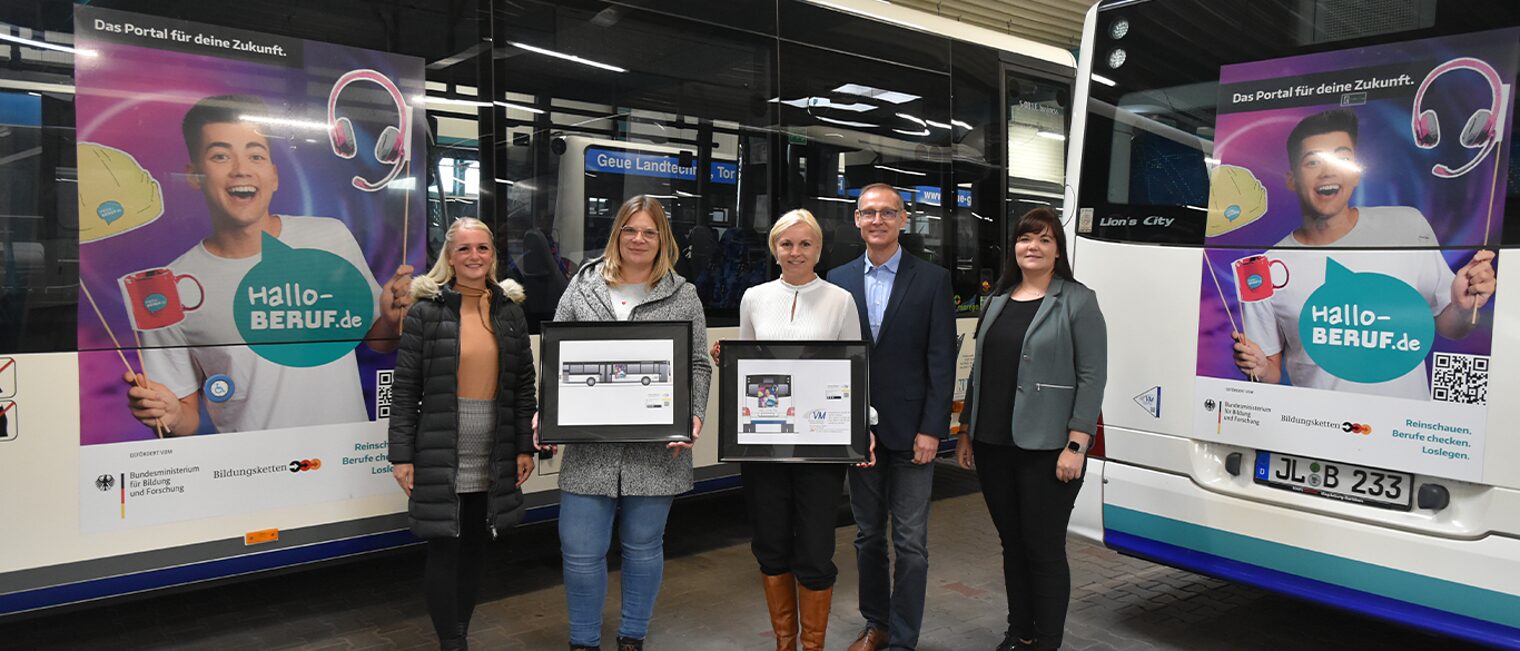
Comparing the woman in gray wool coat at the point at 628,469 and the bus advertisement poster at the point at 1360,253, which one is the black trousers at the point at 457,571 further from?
the bus advertisement poster at the point at 1360,253

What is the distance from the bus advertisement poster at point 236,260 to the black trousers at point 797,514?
5.71ft

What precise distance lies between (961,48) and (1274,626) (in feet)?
13.0

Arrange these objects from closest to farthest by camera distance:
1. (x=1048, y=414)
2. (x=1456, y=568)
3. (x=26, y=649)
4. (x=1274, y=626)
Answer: (x=1456, y=568) < (x=1048, y=414) < (x=26, y=649) < (x=1274, y=626)

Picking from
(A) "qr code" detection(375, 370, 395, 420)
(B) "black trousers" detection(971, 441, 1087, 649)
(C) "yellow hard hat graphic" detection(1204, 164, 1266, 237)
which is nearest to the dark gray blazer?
(B) "black trousers" detection(971, 441, 1087, 649)

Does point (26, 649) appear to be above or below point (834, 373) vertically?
below

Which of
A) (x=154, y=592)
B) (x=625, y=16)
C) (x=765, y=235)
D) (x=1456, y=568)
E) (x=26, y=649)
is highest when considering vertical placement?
(x=625, y=16)

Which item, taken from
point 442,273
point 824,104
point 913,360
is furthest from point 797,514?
point 824,104

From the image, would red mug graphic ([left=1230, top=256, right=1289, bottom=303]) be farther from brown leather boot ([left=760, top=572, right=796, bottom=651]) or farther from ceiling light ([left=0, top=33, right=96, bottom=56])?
ceiling light ([left=0, top=33, right=96, bottom=56])

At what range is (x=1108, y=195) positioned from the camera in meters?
4.43

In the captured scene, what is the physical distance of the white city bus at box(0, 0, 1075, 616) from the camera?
3479 mm

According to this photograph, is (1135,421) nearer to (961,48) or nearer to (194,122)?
(961,48)

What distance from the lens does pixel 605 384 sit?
354 cm

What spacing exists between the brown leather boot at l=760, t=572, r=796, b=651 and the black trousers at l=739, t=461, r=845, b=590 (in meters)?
0.03

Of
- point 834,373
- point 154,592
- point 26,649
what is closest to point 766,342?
point 834,373
